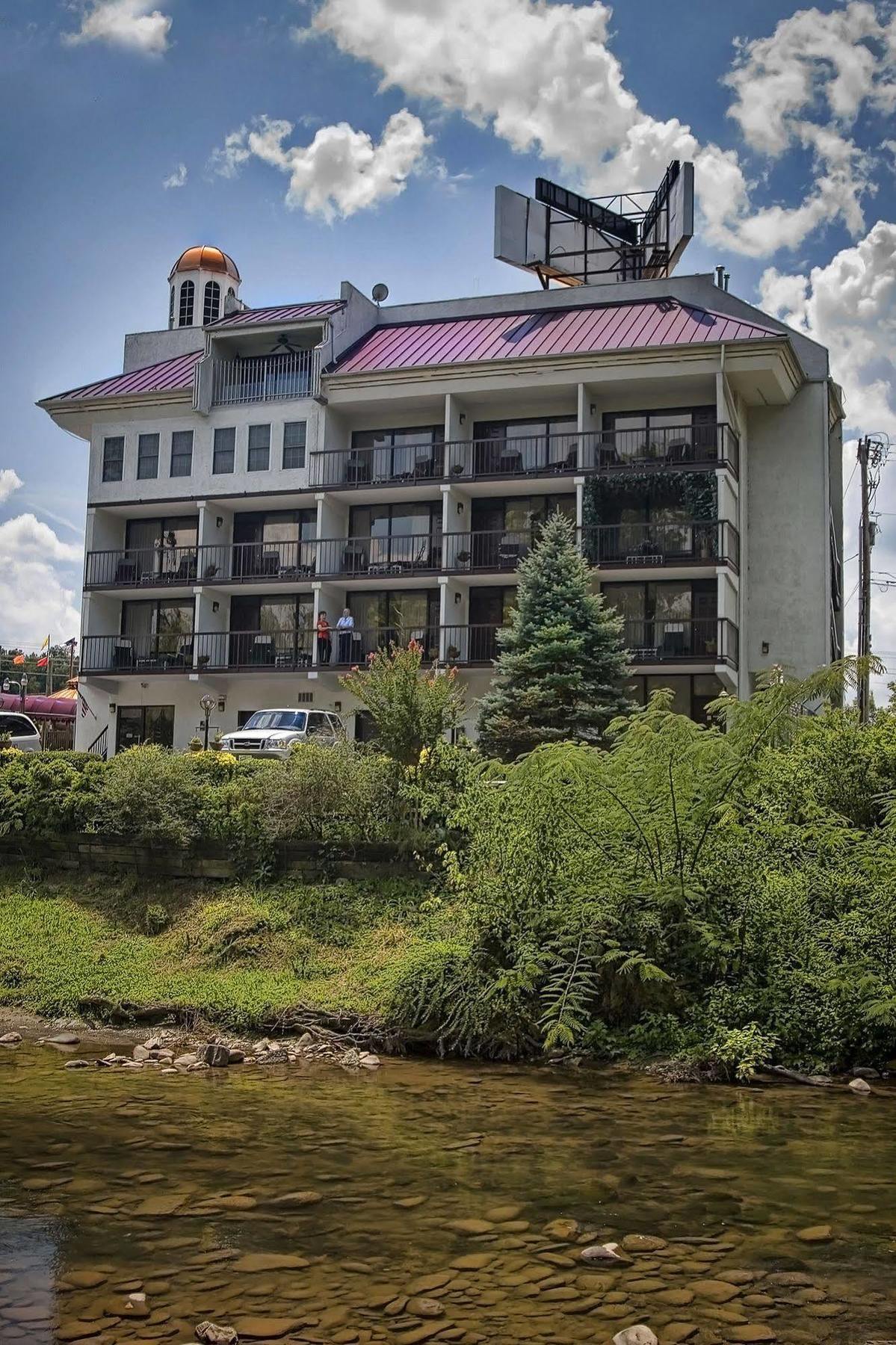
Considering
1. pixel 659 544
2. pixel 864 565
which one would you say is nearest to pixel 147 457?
pixel 659 544

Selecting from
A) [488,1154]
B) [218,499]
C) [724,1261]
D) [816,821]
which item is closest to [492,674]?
[218,499]

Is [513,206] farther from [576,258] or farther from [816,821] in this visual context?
[816,821]

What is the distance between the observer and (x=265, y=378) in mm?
39656

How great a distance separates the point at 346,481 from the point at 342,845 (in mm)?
20584

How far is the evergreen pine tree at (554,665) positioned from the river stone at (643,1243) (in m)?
19.4

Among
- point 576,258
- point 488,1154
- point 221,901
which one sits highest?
point 576,258

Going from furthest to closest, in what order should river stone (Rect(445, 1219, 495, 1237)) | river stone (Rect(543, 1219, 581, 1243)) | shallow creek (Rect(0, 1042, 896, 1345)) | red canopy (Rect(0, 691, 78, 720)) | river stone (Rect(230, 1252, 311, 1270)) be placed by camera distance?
1. red canopy (Rect(0, 691, 78, 720))
2. river stone (Rect(445, 1219, 495, 1237))
3. river stone (Rect(543, 1219, 581, 1243))
4. river stone (Rect(230, 1252, 311, 1270))
5. shallow creek (Rect(0, 1042, 896, 1345))

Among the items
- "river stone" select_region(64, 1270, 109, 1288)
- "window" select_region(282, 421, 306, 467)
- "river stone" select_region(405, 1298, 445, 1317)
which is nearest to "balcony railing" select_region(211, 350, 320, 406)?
"window" select_region(282, 421, 306, 467)

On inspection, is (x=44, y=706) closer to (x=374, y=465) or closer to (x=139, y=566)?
(x=139, y=566)

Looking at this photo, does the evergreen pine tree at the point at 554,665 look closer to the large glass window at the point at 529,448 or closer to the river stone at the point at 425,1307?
the large glass window at the point at 529,448

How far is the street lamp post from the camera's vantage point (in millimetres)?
34972

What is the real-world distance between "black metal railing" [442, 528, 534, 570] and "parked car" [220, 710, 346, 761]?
304 inches

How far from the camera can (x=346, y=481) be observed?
38.0m

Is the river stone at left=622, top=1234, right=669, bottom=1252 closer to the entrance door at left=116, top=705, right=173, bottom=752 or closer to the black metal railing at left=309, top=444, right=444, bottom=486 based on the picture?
the black metal railing at left=309, top=444, right=444, bottom=486
